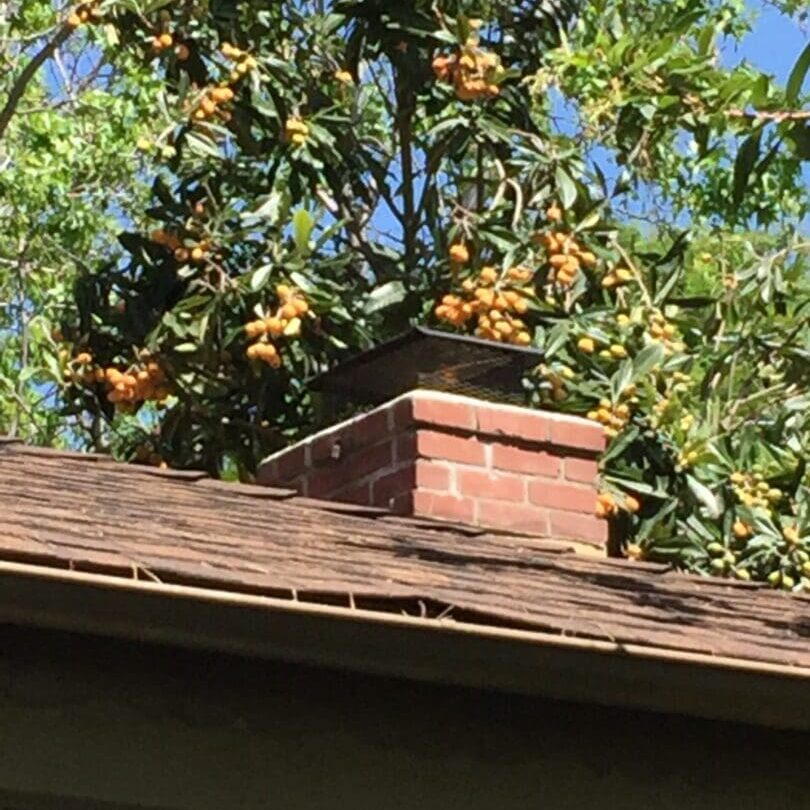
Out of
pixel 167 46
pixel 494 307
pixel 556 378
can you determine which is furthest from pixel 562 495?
pixel 167 46

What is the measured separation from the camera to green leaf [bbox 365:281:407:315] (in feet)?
29.5

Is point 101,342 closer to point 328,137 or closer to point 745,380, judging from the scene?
point 328,137

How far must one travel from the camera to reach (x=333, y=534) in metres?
5.43

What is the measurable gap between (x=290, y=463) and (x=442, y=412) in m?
0.80

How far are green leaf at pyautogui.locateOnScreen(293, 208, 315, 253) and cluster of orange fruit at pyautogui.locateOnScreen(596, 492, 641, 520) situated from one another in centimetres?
154

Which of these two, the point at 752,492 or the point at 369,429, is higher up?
the point at 752,492

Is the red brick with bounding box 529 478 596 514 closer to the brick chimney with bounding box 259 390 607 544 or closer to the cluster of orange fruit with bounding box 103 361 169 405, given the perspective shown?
the brick chimney with bounding box 259 390 607 544

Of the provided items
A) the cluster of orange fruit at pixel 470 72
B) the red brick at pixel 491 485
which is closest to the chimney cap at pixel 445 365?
the red brick at pixel 491 485

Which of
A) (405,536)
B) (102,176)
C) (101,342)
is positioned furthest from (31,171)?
(405,536)

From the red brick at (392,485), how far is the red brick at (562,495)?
430 mm

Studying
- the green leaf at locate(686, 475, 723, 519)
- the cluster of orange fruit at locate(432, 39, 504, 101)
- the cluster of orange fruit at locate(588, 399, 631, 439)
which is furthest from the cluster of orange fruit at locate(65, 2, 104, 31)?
the green leaf at locate(686, 475, 723, 519)

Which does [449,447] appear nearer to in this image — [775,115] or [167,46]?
[775,115]

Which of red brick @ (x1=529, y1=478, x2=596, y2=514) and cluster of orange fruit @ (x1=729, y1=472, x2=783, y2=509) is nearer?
red brick @ (x1=529, y1=478, x2=596, y2=514)

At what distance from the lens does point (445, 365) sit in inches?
270
